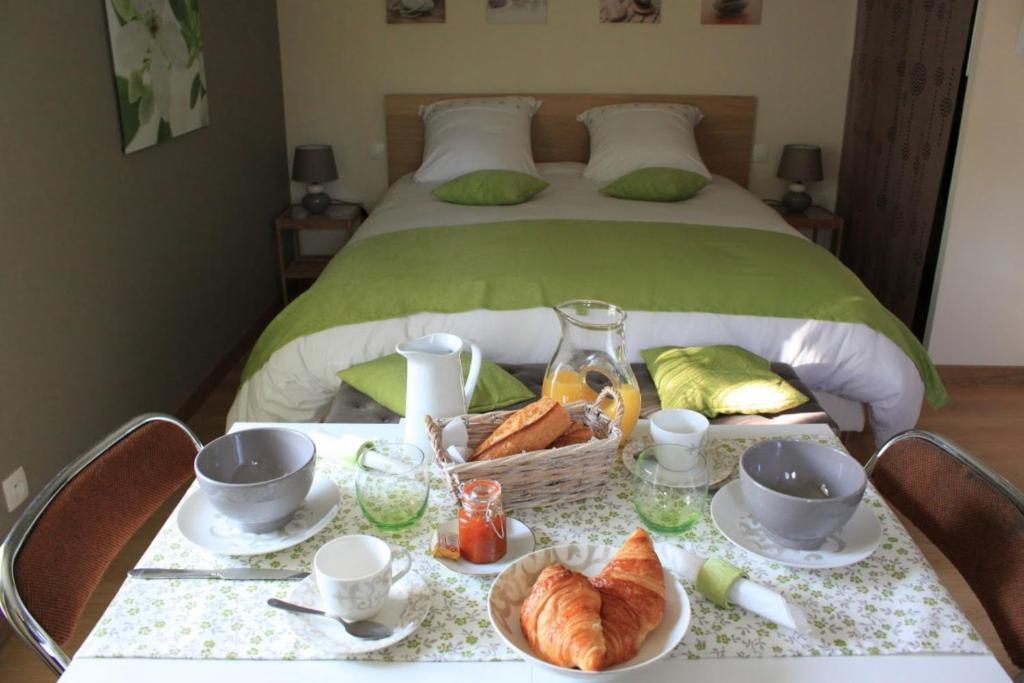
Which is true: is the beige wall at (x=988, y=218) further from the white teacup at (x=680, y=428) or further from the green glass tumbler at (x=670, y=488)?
the green glass tumbler at (x=670, y=488)

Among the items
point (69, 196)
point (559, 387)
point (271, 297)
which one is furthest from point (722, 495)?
point (271, 297)

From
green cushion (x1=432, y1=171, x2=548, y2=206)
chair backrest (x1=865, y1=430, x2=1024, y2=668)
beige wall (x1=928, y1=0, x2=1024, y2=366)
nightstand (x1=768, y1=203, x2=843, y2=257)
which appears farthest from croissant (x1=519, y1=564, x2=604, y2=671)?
nightstand (x1=768, y1=203, x2=843, y2=257)

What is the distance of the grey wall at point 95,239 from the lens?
6.49 ft

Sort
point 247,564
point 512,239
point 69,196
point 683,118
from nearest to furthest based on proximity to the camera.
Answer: point 247,564 < point 69,196 < point 512,239 < point 683,118

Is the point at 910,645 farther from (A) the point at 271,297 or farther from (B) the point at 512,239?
(A) the point at 271,297

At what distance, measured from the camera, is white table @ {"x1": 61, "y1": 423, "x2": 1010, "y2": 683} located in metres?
0.85

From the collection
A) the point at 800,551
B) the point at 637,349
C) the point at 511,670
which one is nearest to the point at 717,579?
the point at 800,551

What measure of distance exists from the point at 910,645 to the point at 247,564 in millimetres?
737

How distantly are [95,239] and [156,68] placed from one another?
651 mm

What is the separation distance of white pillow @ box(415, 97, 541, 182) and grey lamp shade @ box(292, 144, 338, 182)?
446 mm

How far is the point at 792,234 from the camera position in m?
3.00

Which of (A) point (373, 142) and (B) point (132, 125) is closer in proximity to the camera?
(B) point (132, 125)

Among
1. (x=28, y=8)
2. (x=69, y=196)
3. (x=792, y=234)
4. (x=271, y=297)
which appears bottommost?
(x=271, y=297)

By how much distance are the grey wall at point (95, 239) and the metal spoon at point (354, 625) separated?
4.35ft
